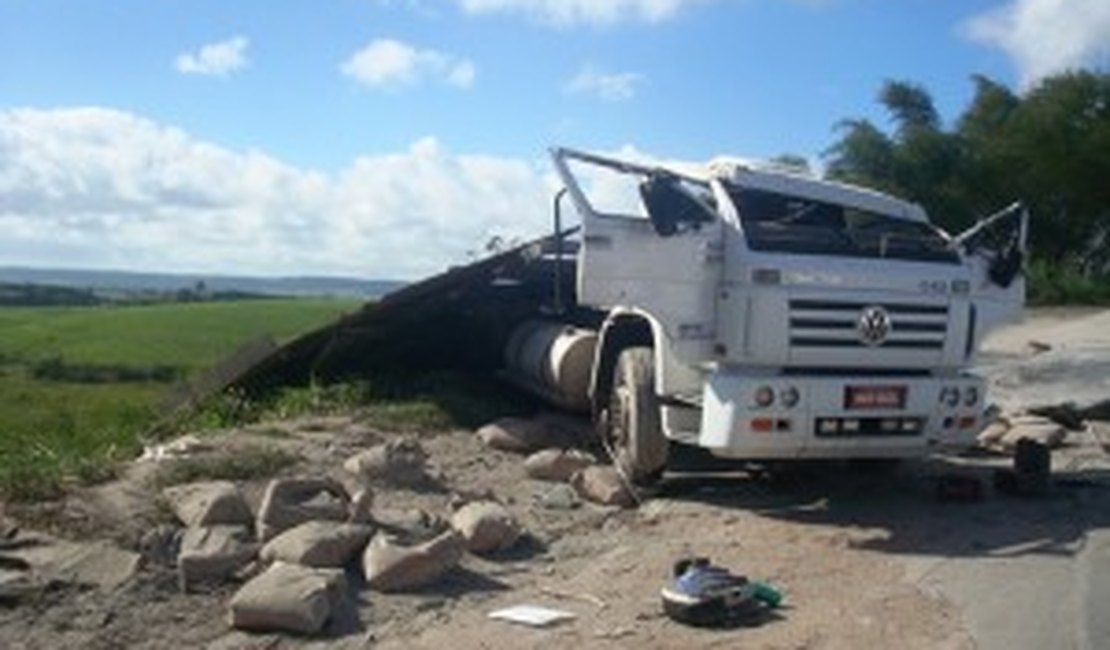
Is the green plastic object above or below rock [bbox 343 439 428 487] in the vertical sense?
below

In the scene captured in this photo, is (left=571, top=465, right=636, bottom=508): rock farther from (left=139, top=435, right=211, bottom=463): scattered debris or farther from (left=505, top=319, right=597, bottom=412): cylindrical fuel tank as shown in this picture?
(left=139, top=435, right=211, bottom=463): scattered debris

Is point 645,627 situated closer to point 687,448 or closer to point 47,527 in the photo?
point 47,527

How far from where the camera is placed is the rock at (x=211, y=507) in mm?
9195

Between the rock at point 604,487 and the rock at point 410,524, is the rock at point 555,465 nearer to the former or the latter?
the rock at point 604,487

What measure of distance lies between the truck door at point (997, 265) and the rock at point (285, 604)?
17.9ft

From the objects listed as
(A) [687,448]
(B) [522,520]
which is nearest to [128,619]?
(B) [522,520]

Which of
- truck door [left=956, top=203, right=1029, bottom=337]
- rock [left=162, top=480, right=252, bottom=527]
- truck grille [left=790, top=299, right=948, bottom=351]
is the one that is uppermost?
truck door [left=956, top=203, right=1029, bottom=337]

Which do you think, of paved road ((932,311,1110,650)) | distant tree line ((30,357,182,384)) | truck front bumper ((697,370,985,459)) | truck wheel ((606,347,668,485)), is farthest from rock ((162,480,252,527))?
distant tree line ((30,357,182,384))

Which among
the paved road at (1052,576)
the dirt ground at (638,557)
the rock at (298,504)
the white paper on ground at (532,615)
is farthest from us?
the rock at (298,504)

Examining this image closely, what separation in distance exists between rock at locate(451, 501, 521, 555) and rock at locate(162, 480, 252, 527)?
4.34ft

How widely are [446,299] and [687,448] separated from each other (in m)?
3.98

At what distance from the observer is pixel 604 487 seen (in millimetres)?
11242

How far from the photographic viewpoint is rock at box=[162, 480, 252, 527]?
30.2 ft

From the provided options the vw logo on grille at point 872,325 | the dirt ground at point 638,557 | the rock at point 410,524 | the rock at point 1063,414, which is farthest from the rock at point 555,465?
the rock at point 1063,414
